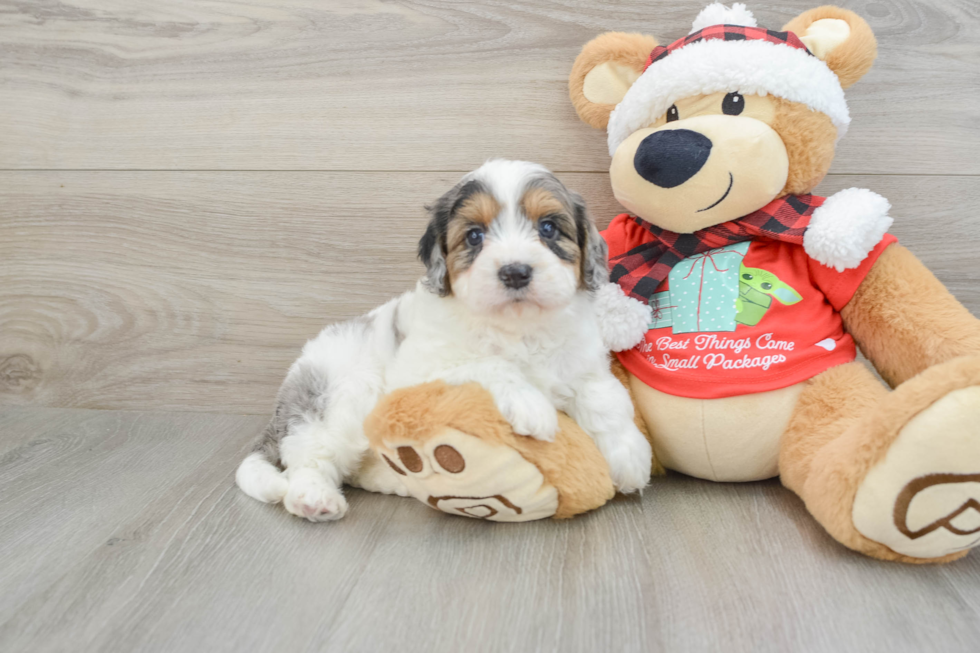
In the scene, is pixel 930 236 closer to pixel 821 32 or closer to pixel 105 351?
pixel 821 32

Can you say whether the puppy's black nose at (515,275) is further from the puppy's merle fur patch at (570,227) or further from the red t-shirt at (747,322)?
the red t-shirt at (747,322)

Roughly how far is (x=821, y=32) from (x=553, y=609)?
56.1 inches

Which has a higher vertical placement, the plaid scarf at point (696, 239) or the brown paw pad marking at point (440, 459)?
the plaid scarf at point (696, 239)

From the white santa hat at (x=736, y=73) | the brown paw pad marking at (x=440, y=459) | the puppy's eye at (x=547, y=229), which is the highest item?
the white santa hat at (x=736, y=73)

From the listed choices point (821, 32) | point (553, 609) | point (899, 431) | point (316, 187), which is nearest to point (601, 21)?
point (821, 32)

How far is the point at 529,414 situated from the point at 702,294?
0.53 m

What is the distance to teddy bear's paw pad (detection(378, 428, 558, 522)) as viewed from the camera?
129 centimetres

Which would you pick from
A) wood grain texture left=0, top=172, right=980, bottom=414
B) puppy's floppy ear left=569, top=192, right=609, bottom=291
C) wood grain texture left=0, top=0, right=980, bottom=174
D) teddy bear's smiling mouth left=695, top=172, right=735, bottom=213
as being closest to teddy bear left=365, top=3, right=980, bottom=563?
teddy bear's smiling mouth left=695, top=172, right=735, bottom=213

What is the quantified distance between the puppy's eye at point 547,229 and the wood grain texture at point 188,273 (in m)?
0.59

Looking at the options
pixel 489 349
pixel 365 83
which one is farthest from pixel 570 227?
pixel 365 83

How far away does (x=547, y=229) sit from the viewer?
142 centimetres

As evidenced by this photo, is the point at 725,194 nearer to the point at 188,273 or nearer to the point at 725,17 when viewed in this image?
the point at 725,17

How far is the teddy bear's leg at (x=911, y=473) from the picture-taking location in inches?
42.2

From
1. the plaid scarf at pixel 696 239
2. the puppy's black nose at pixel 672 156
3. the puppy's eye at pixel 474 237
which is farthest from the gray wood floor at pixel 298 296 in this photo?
the puppy's eye at pixel 474 237
